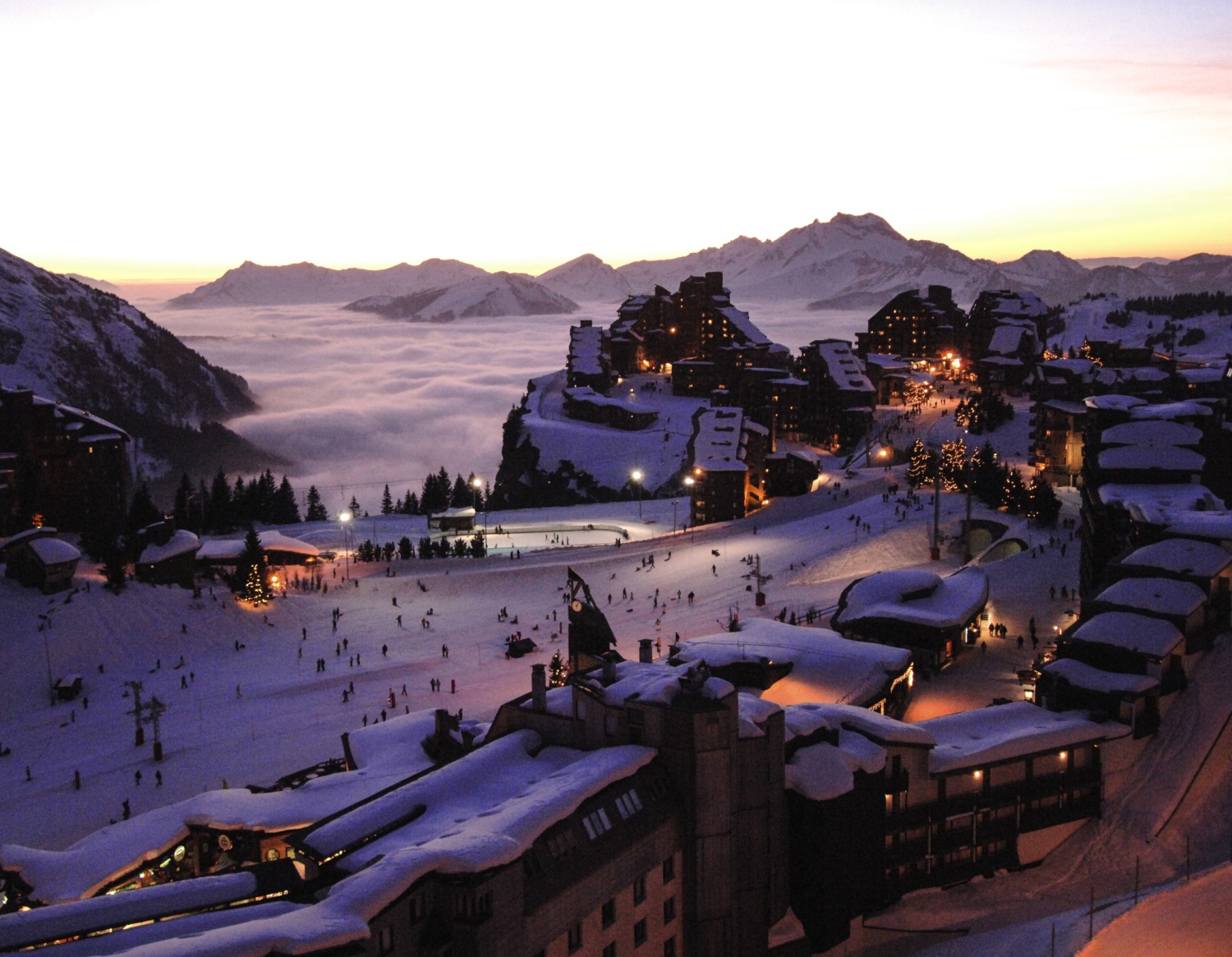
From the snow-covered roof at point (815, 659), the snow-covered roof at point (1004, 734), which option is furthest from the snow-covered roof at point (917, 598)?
the snow-covered roof at point (1004, 734)

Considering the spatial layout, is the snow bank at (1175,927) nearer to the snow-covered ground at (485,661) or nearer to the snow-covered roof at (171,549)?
the snow-covered ground at (485,661)

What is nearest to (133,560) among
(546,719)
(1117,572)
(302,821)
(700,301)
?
(302,821)

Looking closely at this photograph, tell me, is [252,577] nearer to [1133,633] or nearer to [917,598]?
[917,598]

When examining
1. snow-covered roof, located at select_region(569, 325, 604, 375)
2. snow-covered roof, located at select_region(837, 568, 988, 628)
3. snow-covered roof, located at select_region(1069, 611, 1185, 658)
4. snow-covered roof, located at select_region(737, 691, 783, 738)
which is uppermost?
snow-covered roof, located at select_region(569, 325, 604, 375)

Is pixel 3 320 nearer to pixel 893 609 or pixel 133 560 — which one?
pixel 133 560

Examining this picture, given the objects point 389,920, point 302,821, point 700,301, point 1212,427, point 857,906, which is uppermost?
point 700,301

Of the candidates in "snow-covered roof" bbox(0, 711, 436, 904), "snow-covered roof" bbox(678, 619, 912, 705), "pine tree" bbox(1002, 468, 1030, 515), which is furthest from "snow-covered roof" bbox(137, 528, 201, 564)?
"pine tree" bbox(1002, 468, 1030, 515)

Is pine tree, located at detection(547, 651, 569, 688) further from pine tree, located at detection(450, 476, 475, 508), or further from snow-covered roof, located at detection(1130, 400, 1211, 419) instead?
pine tree, located at detection(450, 476, 475, 508)

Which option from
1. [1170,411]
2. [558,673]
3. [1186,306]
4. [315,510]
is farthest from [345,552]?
[1186,306]
